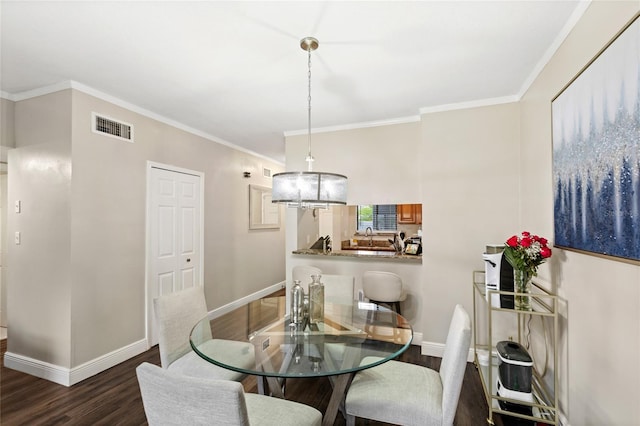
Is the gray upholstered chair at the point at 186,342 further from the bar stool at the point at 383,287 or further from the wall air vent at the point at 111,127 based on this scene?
the wall air vent at the point at 111,127

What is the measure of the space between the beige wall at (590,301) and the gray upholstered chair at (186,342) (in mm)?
1756

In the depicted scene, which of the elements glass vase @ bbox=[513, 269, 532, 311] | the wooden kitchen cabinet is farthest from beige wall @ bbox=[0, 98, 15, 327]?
the wooden kitchen cabinet

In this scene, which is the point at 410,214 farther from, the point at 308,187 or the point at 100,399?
the point at 100,399

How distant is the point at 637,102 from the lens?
1.23 metres

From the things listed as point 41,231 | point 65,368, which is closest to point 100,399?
point 65,368

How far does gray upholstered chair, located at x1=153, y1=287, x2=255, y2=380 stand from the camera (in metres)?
1.80

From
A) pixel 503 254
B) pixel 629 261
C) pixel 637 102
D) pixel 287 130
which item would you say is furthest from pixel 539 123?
pixel 287 130

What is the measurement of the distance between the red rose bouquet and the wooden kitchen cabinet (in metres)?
3.46

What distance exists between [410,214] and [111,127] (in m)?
4.65

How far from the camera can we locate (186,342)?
221cm

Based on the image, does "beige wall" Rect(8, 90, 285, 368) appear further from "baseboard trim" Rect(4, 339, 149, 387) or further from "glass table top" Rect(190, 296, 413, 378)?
"glass table top" Rect(190, 296, 413, 378)

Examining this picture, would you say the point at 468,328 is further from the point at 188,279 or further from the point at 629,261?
the point at 188,279

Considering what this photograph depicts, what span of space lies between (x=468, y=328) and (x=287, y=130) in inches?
127

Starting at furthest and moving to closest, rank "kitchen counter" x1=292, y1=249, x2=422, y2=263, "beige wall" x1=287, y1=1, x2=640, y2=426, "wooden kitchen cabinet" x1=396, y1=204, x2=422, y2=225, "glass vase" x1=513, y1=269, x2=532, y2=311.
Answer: "wooden kitchen cabinet" x1=396, y1=204, x2=422, y2=225
"kitchen counter" x1=292, y1=249, x2=422, y2=263
"glass vase" x1=513, y1=269, x2=532, y2=311
"beige wall" x1=287, y1=1, x2=640, y2=426
